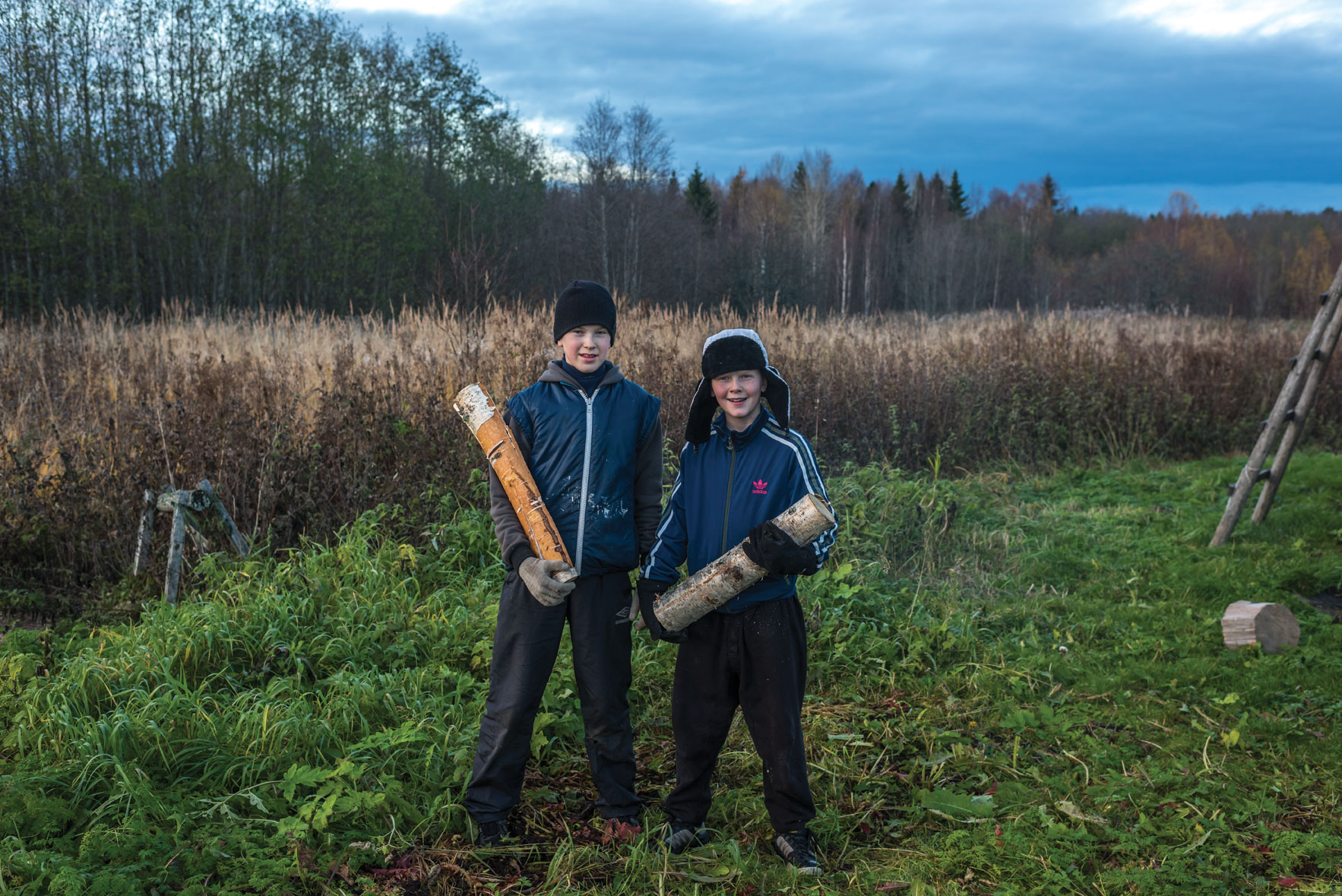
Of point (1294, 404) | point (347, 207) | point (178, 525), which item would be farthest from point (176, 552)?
point (347, 207)

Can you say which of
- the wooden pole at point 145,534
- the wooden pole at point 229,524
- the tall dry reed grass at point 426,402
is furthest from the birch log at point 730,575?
the wooden pole at point 145,534

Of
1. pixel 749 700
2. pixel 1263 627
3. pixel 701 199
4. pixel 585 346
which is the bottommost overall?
pixel 1263 627

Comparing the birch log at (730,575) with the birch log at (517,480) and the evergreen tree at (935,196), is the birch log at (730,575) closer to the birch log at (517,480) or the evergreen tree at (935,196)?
the birch log at (517,480)

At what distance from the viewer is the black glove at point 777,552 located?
2447 mm

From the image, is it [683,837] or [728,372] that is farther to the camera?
[683,837]

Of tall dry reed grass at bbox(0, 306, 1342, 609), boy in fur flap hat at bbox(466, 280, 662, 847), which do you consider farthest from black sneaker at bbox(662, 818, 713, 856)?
tall dry reed grass at bbox(0, 306, 1342, 609)

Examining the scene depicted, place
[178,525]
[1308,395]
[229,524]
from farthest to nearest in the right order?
1. [1308,395]
2. [229,524]
3. [178,525]

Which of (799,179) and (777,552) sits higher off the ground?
(799,179)

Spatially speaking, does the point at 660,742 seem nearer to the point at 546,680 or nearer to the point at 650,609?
the point at 546,680

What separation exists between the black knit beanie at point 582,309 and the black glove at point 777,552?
0.83 metres

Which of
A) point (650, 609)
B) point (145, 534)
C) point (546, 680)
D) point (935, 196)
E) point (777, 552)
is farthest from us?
point (935, 196)

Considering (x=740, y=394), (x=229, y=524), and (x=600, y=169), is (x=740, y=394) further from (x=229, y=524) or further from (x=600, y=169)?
(x=600, y=169)

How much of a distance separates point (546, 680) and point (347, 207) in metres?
25.1

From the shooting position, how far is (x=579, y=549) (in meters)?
2.77
